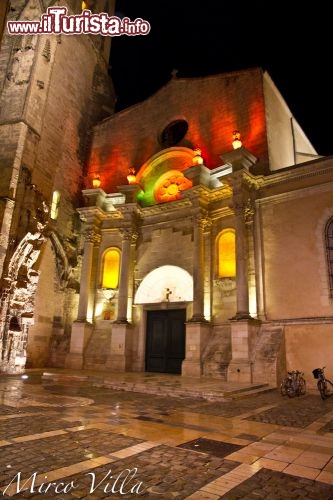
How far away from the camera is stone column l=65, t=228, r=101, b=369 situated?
16328mm

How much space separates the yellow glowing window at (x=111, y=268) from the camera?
18156mm

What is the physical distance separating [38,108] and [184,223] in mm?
9256

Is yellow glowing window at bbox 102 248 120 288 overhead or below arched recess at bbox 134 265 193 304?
overhead

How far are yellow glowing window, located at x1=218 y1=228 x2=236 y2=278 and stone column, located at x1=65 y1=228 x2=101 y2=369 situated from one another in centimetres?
670

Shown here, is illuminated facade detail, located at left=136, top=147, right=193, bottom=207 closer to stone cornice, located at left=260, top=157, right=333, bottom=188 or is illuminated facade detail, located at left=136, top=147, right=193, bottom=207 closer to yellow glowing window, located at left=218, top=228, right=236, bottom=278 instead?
yellow glowing window, located at left=218, top=228, right=236, bottom=278

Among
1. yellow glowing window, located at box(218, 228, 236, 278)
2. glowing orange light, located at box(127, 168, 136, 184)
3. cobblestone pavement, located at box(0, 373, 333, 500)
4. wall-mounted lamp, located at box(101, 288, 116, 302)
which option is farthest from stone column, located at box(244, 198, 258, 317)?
wall-mounted lamp, located at box(101, 288, 116, 302)

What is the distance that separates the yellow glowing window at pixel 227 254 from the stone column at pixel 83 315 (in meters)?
6.70

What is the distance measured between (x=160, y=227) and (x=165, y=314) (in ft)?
14.2

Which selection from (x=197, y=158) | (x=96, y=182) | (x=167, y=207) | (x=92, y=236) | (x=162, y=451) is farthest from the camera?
(x=96, y=182)

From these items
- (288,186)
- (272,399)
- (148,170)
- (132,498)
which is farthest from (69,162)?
(132,498)

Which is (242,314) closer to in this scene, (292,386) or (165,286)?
(292,386)

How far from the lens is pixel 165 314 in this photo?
53.0ft

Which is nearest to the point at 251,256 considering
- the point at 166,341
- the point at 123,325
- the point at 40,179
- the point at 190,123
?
the point at 166,341

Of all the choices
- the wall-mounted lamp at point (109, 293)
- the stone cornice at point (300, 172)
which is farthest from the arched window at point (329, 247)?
the wall-mounted lamp at point (109, 293)
